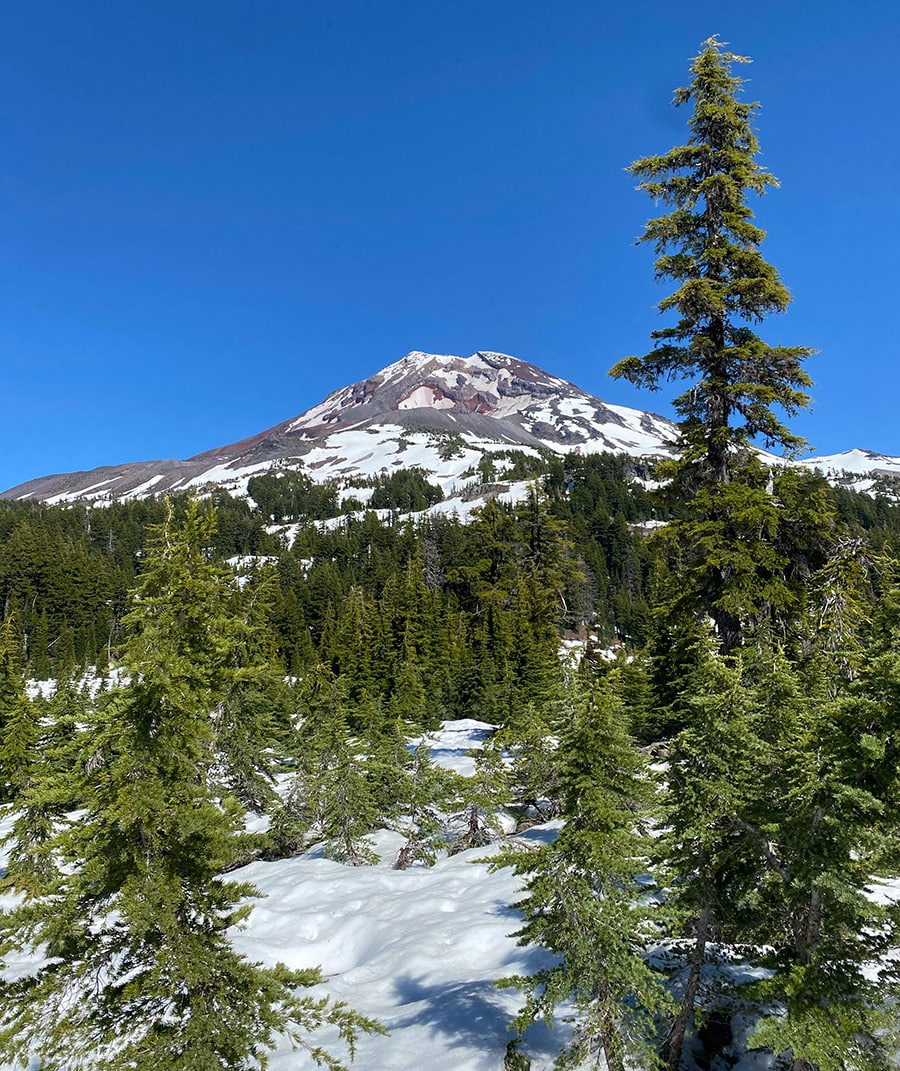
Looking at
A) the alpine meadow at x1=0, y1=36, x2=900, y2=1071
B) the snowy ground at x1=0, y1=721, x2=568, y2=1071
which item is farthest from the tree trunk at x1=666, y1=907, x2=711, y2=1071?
the snowy ground at x1=0, y1=721, x2=568, y2=1071

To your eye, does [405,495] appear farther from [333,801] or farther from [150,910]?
[150,910]

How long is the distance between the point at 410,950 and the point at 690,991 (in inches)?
249

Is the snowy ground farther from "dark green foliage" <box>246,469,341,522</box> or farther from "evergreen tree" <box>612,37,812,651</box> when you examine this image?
"dark green foliage" <box>246,469,341,522</box>

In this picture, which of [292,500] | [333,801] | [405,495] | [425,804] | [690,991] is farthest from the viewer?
[292,500]

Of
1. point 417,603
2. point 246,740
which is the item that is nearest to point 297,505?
point 417,603

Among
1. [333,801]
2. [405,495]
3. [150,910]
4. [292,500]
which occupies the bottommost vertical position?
[333,801]

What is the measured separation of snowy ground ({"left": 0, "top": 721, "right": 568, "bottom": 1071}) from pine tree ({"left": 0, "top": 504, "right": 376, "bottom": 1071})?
2.21m

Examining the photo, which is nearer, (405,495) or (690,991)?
(690,991)

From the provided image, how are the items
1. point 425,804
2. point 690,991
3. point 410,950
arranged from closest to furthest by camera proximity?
point 690,991 → point 410,950 → point 425,804

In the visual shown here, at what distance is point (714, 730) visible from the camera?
5793mm

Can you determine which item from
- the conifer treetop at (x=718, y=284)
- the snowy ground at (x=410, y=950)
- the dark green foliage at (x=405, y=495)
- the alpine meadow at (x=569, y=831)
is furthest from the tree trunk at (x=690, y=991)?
the dark green foliage at (x=405, y=495)

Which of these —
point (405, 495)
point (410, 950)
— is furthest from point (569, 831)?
point (405, 495)

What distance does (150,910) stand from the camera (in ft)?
18.7

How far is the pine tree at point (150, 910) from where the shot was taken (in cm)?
571
